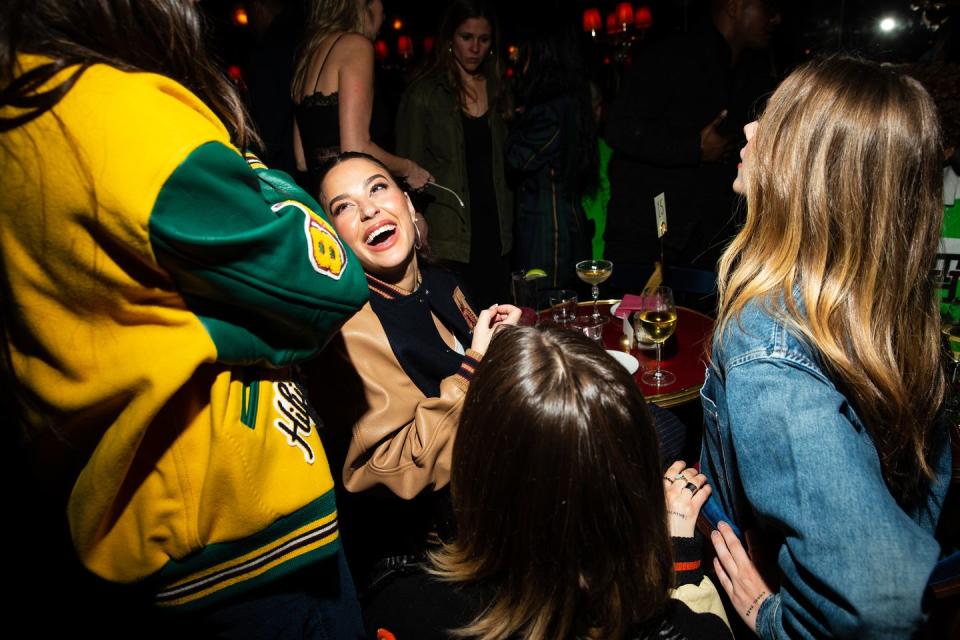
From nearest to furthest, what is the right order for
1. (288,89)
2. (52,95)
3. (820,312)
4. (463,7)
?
(52,95)
(820,312)
(288,89)
(463,7)

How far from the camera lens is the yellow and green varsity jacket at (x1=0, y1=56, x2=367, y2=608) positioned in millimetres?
789

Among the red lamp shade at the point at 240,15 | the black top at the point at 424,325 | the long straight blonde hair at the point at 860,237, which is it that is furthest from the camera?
the red lamp shade at the point at 240,15

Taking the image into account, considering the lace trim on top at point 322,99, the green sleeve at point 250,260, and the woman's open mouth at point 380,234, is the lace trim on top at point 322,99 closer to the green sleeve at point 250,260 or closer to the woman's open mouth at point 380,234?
the woman's open mouth at point 380,234

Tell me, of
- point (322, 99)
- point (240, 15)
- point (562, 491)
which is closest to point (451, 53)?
point (322, 99)

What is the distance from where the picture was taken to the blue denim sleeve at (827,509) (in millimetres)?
979

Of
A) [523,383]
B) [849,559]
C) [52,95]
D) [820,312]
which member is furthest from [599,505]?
[52,95]

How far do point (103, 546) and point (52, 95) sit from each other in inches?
27.9

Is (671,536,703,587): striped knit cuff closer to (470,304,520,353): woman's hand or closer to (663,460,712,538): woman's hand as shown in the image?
(663,460,712,538): woman's hand

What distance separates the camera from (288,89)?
3.21 metres

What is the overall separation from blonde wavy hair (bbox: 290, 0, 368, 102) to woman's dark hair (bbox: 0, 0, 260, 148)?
2058 millimetres

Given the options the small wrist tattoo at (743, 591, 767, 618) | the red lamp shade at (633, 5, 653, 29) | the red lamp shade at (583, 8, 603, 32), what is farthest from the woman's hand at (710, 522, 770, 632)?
the red lamp shade at (633, 5, 653, 29)

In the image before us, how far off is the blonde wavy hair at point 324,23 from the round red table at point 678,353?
1705mm

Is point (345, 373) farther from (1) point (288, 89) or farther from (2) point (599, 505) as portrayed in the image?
(1) point (288, 89)

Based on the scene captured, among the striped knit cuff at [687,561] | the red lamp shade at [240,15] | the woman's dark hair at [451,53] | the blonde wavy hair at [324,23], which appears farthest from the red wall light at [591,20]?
the striped knit cuff at [687,561]
